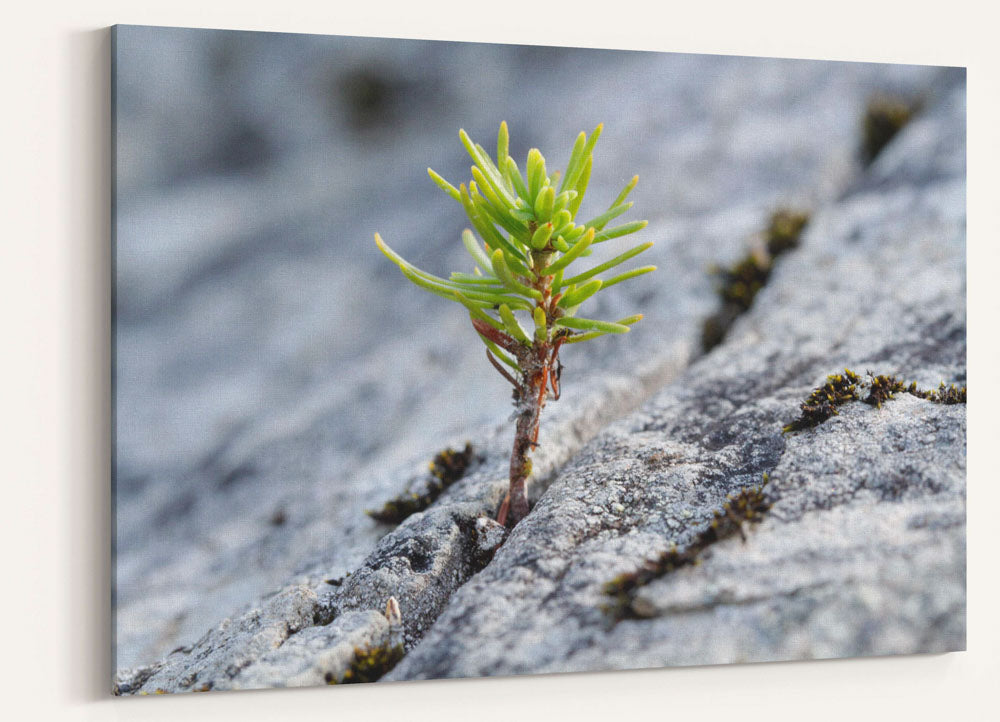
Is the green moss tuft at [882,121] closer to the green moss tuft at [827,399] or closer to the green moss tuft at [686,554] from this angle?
the green moss tuft at [827,399]

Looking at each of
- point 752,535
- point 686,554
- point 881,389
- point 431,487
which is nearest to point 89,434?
point 431,487

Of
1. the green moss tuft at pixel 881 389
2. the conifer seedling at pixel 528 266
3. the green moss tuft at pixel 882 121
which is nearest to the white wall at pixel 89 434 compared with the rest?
the conifer seedling at pixel 528 266

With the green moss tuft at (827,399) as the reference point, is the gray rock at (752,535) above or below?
below

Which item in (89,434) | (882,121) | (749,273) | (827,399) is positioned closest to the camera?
(89,434)

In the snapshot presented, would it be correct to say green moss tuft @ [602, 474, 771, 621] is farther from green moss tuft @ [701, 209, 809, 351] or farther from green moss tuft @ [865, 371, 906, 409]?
green moss tuft @ [701, 209, 809, 351]

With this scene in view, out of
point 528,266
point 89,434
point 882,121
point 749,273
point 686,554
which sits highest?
point 882,121

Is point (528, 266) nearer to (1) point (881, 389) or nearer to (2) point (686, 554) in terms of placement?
(2) point (686, 554)

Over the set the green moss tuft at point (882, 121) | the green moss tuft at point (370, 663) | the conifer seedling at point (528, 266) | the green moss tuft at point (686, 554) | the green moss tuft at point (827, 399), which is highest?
the green moss tuft at point (882, 121)
